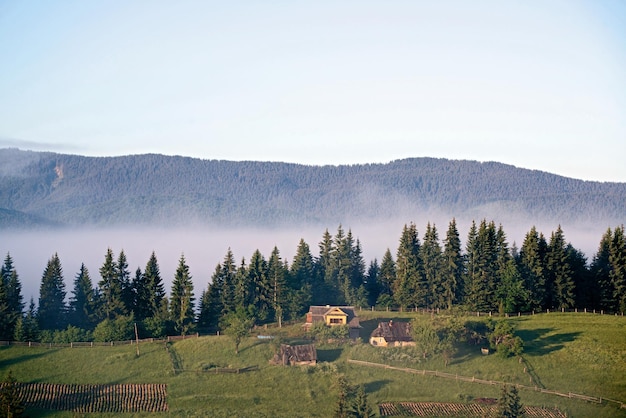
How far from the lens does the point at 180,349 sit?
110375 mm

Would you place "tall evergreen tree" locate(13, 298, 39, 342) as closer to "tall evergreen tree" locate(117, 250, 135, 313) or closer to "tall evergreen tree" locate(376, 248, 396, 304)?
"tall evergreen tree" locate(117, 250, 135, 313)

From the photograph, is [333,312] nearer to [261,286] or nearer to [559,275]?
[261,286]

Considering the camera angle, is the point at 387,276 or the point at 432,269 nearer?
the point at 432,269

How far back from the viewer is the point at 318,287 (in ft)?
452

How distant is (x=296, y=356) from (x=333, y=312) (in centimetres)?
1676

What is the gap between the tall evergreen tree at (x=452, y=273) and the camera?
13362cm

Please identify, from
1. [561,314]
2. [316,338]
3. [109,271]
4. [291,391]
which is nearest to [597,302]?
[561,314]

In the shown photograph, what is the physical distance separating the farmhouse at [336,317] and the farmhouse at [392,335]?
3.49 m

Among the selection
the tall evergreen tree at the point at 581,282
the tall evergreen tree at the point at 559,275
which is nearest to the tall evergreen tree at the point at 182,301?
the tall evergreen tree at the point at 559,275

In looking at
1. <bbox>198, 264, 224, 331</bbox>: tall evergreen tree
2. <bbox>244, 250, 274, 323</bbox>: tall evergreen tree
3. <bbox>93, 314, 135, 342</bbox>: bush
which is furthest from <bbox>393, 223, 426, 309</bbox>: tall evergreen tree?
Result: <bbox>93, 314, 135, 342</bbox>: bush

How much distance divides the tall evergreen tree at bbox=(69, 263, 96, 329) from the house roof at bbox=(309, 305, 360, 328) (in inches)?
1243

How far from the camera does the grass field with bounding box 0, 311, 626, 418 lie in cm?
9319

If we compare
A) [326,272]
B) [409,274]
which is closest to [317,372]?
[409,274]

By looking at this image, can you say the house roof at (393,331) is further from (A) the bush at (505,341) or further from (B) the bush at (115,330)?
(B) the bush at (115,330)
